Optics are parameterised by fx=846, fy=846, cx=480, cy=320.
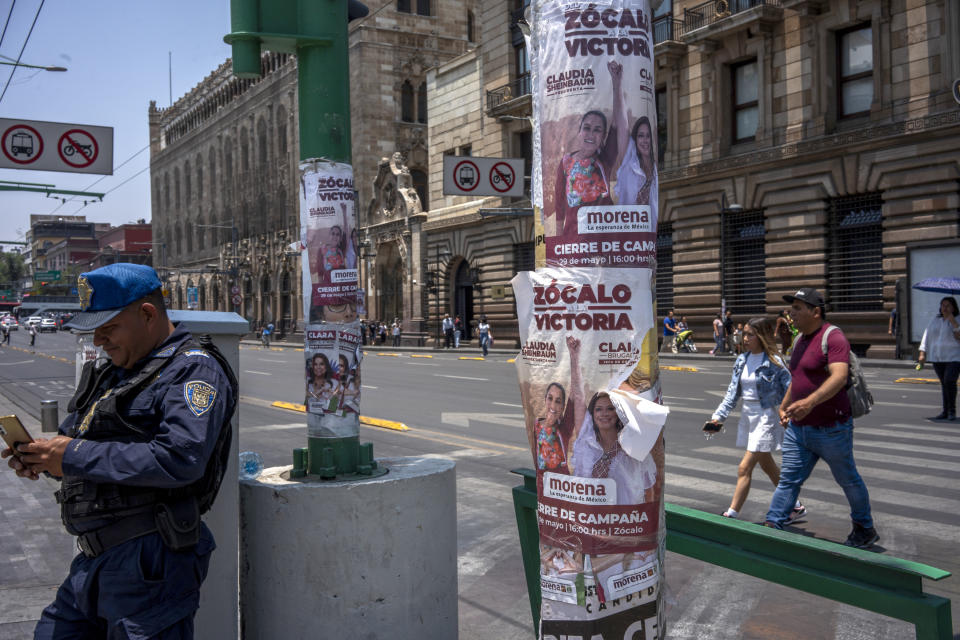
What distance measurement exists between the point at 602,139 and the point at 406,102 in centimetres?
5556

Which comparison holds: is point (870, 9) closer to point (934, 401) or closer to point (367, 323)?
point (934, 401)

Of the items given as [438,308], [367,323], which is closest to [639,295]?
[438,308]

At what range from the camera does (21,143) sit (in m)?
15.2

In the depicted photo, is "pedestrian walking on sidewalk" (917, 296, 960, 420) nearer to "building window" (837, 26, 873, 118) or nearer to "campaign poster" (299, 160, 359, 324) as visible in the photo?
"campaign poster" (299, 160, 359, 324)

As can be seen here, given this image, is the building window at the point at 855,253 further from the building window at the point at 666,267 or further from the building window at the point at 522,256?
the building window at the point at 522,256

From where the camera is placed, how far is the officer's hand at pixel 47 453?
2635 millimetres

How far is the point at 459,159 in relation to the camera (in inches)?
923

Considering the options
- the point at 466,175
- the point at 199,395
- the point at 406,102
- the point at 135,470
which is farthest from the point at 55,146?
the point at 406,102

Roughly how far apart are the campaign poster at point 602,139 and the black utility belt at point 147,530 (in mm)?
1470

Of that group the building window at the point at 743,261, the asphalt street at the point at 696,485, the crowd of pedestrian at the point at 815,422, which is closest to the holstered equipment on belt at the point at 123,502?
the asphalt street at the point at 696,485

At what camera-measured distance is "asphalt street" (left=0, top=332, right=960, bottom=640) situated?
16.2 feet

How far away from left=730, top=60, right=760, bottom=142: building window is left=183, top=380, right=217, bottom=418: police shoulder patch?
2929cm

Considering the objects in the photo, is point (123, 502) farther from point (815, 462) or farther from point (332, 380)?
point (815, 462)

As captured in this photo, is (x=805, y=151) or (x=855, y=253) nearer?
(x=855, y=253)
